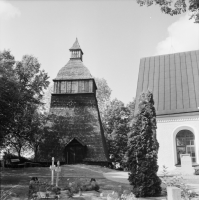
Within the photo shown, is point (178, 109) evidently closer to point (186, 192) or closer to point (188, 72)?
point (188, 72)

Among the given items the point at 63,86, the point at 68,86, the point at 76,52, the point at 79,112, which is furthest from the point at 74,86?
the point at 76,52

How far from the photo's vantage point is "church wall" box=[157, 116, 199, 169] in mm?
20703

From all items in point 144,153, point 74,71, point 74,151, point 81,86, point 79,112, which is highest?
point 74,71

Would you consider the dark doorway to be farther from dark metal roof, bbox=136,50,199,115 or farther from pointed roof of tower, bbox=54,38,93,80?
dark metal roof, bbox=136,50,199,115

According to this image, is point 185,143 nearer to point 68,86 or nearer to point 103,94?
point 68,86

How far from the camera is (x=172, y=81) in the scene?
24.0 m

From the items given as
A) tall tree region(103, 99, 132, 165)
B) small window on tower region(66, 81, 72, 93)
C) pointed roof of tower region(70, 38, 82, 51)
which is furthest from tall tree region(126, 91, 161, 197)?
tall tree region(103, 99, 132, 165)

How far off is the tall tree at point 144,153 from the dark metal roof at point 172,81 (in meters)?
8.98

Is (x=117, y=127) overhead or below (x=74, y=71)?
below

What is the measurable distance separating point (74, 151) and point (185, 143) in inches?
491

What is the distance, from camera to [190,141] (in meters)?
21.2

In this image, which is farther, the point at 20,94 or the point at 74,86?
the point at 74,86

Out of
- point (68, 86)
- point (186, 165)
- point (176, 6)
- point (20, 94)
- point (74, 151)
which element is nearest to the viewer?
point (176, 6)

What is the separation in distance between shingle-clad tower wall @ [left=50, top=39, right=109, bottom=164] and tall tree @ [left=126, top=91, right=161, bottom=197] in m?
16.8
